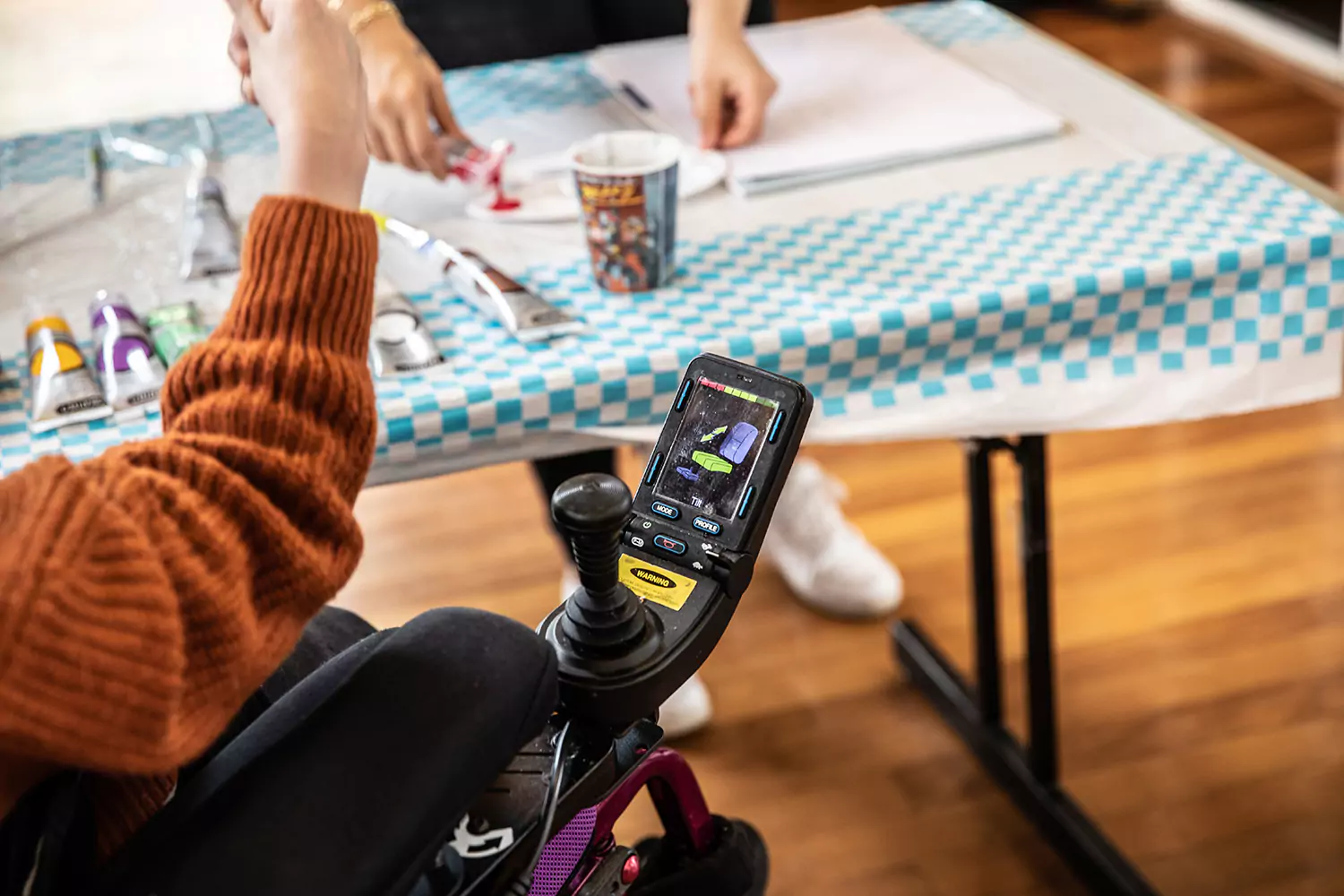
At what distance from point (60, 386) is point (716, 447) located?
48 cm

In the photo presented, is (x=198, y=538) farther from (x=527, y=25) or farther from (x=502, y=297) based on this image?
(x=527, y=25)

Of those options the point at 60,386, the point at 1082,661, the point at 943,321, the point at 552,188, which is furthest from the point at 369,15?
the point at 1082,661

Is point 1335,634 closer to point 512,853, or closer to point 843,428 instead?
point 843,428

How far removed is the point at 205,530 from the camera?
0.56m

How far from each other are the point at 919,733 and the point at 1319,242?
77cm

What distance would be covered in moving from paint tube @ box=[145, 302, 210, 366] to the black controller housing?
1.33 ft

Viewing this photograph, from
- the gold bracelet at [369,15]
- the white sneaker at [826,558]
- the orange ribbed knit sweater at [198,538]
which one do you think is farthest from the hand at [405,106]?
the white sneaker at [826,558]

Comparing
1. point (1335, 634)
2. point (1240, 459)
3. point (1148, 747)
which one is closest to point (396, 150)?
point (1148, 747)

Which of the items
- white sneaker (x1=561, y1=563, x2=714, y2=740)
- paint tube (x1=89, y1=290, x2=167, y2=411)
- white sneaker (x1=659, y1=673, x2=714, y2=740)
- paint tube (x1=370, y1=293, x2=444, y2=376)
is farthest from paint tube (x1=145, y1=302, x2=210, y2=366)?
white sneaker (x1=659, y1=673, x2=714, y2=740)

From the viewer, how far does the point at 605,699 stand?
0.64 m

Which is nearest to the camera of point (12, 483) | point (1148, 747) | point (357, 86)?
point (12, 483)

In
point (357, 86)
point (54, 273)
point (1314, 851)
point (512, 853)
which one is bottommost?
point (1314, 851)

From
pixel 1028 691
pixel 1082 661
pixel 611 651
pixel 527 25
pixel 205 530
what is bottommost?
pixel 1082 661

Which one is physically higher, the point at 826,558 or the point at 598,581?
the point at 598,581
